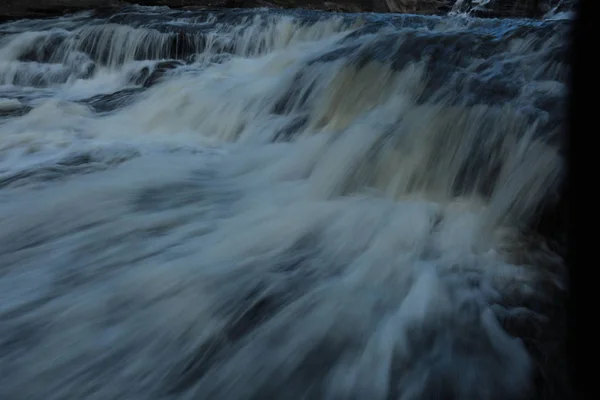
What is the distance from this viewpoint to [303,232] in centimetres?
341

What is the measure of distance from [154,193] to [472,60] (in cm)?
332

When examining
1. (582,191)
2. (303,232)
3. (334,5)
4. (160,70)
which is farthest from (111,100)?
(334,5)

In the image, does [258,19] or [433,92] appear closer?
[433,92]

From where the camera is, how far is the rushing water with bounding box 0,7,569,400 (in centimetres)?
221

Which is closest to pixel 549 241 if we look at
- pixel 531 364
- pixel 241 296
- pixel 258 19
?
pixel 531 364

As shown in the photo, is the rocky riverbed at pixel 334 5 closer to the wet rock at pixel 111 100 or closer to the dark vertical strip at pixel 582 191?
the wet rock at pixel 111 100

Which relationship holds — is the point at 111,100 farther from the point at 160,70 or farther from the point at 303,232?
the point at 303,232

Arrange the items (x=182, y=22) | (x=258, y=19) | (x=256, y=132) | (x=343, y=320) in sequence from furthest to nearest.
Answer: (x=182, y=22), (x=258, y=19), (x=256, y=132), (x=343, y=320)

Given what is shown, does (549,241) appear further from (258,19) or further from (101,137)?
(258,19)

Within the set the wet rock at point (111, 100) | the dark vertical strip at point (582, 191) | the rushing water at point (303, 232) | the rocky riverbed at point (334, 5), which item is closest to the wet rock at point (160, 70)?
the wet rock at point (111, 100)

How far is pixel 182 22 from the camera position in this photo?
1042 cm

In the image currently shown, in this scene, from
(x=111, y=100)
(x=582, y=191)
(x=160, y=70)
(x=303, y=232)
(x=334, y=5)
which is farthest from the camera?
(x=334, y=5)

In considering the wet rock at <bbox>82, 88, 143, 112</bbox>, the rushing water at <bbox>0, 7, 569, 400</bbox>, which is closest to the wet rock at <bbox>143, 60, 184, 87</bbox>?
the wet rock at <bbox>82, 88, 143, 112</bbox>

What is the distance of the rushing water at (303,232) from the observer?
7.27ft
